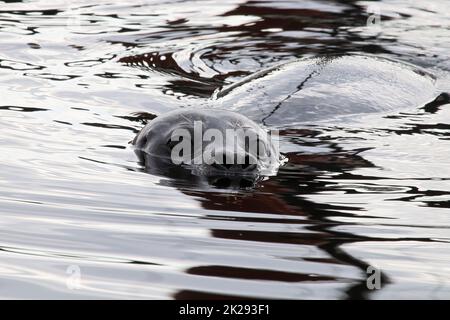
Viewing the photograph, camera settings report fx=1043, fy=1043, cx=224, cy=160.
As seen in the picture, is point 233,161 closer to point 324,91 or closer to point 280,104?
point 280,104

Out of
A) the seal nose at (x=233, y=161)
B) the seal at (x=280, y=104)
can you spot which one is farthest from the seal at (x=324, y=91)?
the seal nose at (x=233, y=161)

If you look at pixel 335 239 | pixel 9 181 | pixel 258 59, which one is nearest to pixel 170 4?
pixel 258 59

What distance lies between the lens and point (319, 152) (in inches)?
250

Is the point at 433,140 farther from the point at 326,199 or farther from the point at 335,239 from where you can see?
the point at 335,239

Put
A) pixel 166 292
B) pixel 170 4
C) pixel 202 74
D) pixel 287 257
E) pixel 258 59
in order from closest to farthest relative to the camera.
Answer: pixel 166 292 → pixel 287 257 → pixel 202 74 → pixel 258 59 → pixel 170 4

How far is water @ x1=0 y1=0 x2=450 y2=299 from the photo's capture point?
405 cm

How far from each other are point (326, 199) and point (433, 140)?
172cm

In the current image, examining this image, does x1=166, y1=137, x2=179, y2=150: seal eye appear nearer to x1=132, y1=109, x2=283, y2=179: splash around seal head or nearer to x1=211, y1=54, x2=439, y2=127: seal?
x1=132, y1=109, x2=283, y2=179: splash around seal head

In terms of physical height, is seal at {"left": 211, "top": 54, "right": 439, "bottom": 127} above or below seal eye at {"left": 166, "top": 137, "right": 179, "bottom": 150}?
below

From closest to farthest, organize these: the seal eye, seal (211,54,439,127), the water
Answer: the water < the seal eye < seal (211,54,439,127)

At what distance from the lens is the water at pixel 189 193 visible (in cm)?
405

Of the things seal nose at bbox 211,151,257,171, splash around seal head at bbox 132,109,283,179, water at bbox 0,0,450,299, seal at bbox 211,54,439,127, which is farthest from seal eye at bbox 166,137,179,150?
seal at bbox 211,54,439,127

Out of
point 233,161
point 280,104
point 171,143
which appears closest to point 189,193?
point 233,161

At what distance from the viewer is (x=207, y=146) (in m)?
5.87
